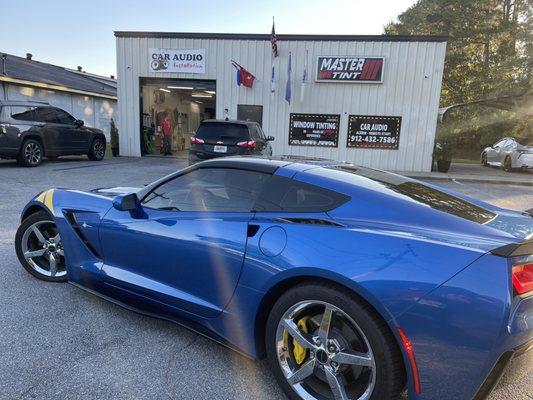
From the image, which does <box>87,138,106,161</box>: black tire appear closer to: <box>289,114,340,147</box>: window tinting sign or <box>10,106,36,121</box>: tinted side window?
<box>10,106,36,121</box>: tinted side window

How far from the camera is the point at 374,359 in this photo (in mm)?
2000

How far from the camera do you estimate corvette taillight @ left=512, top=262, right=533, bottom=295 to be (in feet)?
6.04

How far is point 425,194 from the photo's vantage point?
2.70 m

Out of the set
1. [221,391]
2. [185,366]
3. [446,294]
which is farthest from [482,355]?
[185,366]

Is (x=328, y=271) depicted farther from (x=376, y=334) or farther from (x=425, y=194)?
(x=425, y=194)

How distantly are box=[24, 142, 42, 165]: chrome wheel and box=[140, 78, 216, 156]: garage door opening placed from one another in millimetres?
5766

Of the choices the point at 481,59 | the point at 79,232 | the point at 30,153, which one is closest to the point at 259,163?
the point at 79,232

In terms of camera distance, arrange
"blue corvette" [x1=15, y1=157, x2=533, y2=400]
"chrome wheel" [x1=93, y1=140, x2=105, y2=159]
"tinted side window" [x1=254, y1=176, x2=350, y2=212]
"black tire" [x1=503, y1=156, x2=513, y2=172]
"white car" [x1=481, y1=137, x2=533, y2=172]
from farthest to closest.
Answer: "black tire" [x1=503, y1=156, x2=513, y2=172] < "white car" [x1=481, y1=137, x2=533, y2=172] < "chrome wheel" [x1=93, y1=140, x2=105, y2=159] < "tinted side window" [x1=254, y1=176, x2=350, y2=212] < "blue corvette" [x1=15, y1=157, x2=533, y2=400]

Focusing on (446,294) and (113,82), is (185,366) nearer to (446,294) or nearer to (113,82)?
(446,294)

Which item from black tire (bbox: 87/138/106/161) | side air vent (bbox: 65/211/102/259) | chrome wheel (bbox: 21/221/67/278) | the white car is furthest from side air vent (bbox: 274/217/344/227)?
the white car

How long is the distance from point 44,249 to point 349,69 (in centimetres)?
1403

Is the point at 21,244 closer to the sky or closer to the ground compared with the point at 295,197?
closer to the ground

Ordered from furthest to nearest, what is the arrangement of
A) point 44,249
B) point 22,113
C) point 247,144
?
point 22,113 → point 247,144 → point 44,249

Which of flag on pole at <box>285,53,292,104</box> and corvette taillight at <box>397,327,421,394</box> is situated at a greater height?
flag on pole at <box>285,53,292,104</box>
